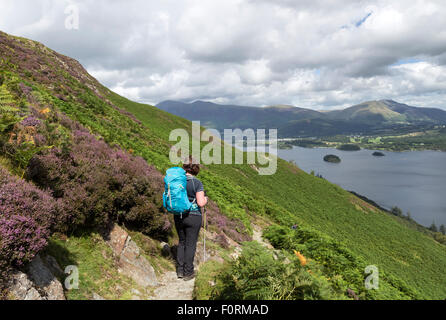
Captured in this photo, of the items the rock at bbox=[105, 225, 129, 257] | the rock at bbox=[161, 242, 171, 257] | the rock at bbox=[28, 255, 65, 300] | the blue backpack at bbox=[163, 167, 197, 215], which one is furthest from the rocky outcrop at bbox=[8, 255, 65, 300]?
the rock at bbox=[161, 242, 171, 257]

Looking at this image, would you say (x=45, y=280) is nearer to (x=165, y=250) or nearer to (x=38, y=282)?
(x=38, y=282)

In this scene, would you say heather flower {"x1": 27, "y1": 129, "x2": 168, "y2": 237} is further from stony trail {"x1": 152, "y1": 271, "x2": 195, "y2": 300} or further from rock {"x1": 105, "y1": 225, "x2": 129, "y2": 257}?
stony trail {"x1": 152, "y1": 271, "x2": 195, "y2": 300}

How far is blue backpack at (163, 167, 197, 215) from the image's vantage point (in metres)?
6.08

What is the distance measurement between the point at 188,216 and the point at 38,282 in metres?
3.21

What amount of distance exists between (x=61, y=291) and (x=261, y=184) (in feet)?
118

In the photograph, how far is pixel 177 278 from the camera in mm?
6680

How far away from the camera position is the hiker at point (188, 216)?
6184mm

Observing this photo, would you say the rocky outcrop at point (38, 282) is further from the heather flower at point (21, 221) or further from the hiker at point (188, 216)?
the hiker at point (188, 216)

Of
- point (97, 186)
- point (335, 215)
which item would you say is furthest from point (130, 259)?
point (335, 215)

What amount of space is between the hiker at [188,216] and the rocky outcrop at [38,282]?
8.64ft

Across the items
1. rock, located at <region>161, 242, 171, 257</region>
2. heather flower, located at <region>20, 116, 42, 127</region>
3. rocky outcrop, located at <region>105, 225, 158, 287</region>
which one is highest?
heather flower, located at <region>20, 116, 42, 127</region>

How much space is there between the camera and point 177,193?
6098mm

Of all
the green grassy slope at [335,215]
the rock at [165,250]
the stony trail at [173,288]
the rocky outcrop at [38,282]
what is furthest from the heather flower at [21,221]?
the green grassy slope at [335,215]
